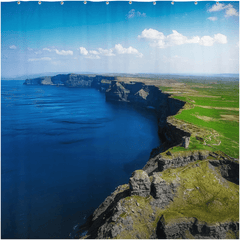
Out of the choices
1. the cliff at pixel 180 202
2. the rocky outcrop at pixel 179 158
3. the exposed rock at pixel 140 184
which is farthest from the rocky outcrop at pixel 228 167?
the exposed rock at pixel 140 184

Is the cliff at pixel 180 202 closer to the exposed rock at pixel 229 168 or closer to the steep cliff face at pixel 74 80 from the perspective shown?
the exposed rock at pixel 229 168

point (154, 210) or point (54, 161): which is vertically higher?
point (154, 210)

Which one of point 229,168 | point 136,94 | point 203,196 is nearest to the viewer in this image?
point 203,196

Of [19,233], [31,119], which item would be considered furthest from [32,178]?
[31,119]

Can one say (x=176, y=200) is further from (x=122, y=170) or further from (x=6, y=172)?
(x=6, y=172)

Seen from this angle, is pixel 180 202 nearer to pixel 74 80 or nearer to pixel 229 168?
pixel 229 168

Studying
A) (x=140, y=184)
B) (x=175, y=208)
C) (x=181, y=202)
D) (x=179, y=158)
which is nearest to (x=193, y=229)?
(x=175, y=208)
